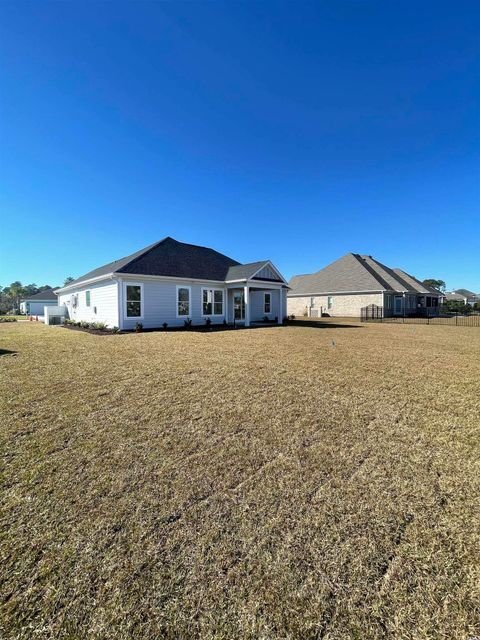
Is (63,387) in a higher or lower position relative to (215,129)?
lower

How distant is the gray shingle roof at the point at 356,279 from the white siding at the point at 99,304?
22462 mm

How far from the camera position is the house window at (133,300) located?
1480cm

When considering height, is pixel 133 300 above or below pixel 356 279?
below

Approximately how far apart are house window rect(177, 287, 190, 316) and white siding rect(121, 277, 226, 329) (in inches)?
8.3

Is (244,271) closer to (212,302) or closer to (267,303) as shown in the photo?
(212,302)

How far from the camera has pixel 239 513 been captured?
238 cm

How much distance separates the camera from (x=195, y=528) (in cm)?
222

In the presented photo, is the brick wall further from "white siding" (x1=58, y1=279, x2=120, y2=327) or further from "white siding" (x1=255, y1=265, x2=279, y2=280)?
"white siding" (x1=58, y1=279, x2=120, y2=327)

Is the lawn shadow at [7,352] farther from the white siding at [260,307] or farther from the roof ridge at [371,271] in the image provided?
the roof ridge at [371,271]

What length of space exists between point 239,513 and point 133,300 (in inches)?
558

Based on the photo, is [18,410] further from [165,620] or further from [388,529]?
[388,529]

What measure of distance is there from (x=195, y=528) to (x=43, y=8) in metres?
14.1

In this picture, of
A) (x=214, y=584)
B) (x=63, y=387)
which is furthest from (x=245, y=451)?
(x=63, y=387)

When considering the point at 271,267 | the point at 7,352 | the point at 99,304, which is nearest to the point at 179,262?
the point at 99,304
